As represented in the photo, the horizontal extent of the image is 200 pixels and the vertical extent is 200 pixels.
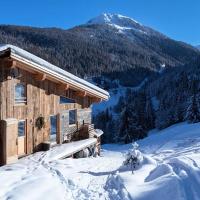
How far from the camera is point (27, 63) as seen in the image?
15750mm

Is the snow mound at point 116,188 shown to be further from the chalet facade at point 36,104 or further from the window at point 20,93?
the window at point 20,93

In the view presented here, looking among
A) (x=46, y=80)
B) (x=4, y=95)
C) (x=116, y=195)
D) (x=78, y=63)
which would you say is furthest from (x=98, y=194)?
(x=78, y=63)

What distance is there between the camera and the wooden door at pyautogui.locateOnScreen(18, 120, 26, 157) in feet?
54.4

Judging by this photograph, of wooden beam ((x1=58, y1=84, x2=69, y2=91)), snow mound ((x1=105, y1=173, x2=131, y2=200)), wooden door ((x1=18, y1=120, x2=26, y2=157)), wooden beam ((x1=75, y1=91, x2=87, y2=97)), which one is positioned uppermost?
wooden beam ((x1=58, y1=84, x2=69, y2=91))

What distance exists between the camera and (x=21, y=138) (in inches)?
658

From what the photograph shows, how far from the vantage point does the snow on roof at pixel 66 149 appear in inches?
650

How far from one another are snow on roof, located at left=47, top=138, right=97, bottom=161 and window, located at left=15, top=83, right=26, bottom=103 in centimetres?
277

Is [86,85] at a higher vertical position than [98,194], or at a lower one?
higher

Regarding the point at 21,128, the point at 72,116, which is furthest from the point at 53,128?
the point at 21,128

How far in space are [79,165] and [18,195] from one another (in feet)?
17.7

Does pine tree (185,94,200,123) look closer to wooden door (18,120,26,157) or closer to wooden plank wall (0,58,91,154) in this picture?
wooden plank wall (0,58,91,154)

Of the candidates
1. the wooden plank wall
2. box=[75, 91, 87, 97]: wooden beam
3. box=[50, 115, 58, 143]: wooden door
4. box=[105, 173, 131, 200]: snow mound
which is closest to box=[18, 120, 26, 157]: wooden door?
the wooden plank wall

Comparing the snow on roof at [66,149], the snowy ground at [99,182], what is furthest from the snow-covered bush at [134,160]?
the snow on roof at [66,149]

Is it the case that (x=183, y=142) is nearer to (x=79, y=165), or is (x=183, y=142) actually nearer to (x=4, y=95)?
(x=79, y=165)
